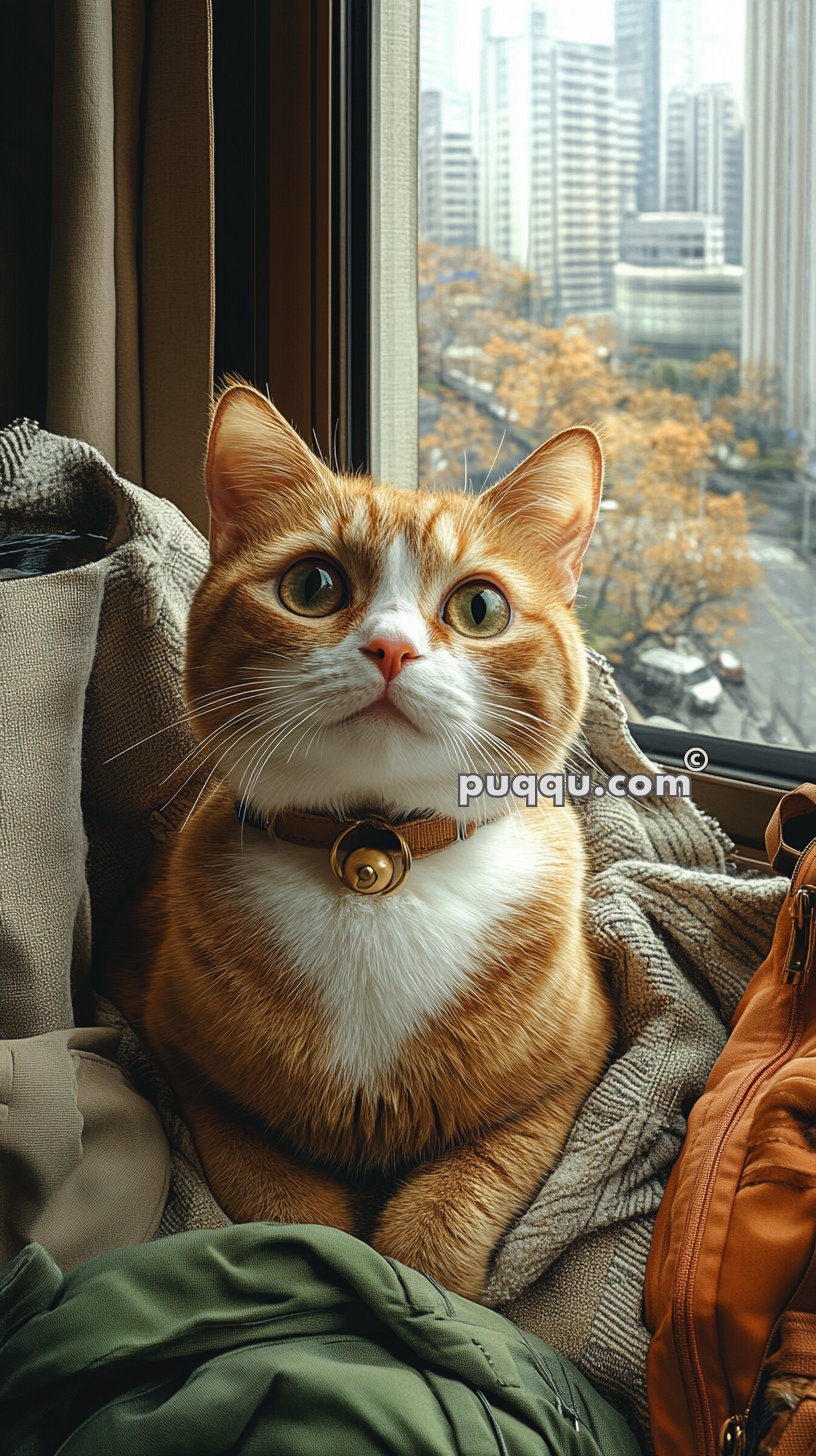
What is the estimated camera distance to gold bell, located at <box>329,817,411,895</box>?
0.75 metres

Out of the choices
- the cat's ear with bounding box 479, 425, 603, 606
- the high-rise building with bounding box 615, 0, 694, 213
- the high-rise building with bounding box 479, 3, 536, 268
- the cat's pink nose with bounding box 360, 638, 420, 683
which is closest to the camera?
the cat's pink nose with bounding box 360, 638, 420, 683

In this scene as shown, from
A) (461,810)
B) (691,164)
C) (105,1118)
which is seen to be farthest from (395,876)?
(691,164)

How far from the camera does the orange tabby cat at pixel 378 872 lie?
0.73m

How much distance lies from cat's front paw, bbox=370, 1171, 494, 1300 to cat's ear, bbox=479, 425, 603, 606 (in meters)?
0.44

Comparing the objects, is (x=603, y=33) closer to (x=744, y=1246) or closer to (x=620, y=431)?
(x=620, y=431)

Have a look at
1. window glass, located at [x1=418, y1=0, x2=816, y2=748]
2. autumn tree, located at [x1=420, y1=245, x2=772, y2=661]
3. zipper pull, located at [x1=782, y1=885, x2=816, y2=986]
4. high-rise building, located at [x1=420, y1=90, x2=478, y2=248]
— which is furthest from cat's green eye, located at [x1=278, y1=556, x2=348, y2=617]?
high-rise building, located at [x1=420, y1=90, x2=478, y2=248]

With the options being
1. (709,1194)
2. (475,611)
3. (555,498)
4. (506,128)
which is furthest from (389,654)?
(506,128)

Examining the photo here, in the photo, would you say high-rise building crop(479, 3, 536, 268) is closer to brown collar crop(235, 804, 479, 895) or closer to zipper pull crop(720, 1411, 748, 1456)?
brown collar crop(235, 804, 479, 895)

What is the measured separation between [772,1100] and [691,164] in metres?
1.05

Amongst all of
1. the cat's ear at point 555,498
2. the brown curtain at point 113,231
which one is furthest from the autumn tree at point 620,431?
the cat's ear at point 555,498

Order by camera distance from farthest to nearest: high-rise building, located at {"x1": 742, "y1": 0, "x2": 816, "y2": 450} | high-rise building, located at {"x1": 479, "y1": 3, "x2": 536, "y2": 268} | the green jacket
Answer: high-rise building, located at {"x1": 479, "y1": 3, "x2": 536, "y2": 268}
high-rise building, located at {"x1": 742, "y1": 0, "x2": 816, "y2": 450}
the green jacket

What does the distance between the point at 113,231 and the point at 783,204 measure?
0.76 metres

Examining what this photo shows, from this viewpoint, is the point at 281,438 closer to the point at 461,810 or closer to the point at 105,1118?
the point at 461,810

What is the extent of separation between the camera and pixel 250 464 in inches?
32.9
